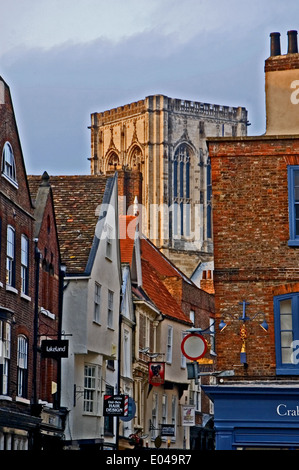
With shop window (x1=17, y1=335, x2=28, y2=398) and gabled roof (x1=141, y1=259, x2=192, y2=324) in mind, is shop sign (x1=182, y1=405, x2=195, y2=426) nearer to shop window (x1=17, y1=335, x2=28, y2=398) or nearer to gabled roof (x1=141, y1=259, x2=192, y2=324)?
gabled roof (x1=141, y1=259, x2=192, y2=324)

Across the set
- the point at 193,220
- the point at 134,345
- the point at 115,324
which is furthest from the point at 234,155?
the point at 193,220

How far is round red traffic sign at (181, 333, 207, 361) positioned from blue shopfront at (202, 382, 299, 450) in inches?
35.0

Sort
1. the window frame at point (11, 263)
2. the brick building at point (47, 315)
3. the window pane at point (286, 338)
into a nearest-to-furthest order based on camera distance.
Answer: the window pane at point (286, 338) → the window frame at point (11, 263) → the brick building at point (47, 315)

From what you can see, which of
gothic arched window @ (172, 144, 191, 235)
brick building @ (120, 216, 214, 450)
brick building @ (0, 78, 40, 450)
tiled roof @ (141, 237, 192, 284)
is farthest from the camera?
gothic arched window @ (172, 144, 191, 235)

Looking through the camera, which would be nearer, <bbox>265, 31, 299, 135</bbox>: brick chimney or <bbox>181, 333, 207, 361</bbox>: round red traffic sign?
<bbox>181, 333, 207, 361</bbox>: round red traffic sign

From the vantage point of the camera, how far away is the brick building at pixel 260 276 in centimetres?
3148

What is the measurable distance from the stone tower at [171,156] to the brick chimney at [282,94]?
109 metres

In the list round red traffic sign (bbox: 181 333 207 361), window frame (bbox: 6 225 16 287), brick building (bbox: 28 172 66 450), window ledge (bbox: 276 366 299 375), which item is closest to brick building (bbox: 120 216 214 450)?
brick building (bbox: 28 172 66 450)

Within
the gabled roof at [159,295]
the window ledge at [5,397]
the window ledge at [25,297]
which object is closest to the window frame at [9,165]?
the window ledge at [25,297]

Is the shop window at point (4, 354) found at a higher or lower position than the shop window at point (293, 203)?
lower

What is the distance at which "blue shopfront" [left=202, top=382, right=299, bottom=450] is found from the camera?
31297mm

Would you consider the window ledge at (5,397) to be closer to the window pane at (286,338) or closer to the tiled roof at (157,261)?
the window pane at (286,338)

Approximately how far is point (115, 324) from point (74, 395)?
5.71 m
